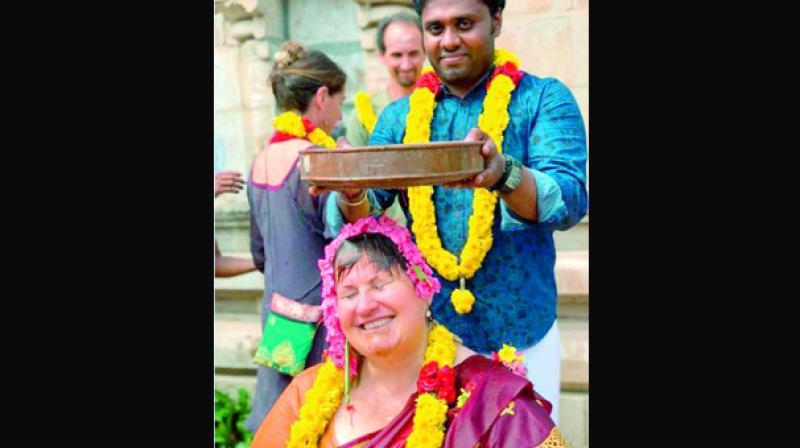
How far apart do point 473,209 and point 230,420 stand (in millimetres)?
2339

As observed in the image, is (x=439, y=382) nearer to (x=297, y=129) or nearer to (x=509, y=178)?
(x=509, y=178)

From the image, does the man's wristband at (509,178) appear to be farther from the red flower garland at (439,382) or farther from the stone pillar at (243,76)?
the stone pillar at (243,76)

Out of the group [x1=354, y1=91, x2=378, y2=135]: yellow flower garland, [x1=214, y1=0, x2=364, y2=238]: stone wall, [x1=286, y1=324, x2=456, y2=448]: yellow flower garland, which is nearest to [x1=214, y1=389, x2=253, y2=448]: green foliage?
[x1=214, y1=0, x2=364, y2=238]: stone wall

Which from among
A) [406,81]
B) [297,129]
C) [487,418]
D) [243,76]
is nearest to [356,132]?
[406,81]

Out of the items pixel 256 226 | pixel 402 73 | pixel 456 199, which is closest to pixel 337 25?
pixel 402 73

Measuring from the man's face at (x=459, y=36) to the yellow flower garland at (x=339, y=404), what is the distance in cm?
79

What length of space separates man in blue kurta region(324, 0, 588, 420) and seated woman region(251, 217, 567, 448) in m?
0.25

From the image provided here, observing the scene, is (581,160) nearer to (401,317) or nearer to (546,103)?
(546,103)

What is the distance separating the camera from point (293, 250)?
408cm

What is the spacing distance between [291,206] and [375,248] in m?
1.27

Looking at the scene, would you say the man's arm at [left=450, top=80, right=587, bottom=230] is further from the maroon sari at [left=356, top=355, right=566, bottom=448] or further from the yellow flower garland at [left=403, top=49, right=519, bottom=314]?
the maroon sari at [left=356, top=355, right=566, bottom=448]

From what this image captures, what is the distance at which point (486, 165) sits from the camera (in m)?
2.63

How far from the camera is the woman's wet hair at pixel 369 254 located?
2.81 metres

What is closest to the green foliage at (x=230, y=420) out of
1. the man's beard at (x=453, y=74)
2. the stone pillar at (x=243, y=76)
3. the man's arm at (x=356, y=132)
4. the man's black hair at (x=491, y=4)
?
the stone pillar at (x=243, y=76)
